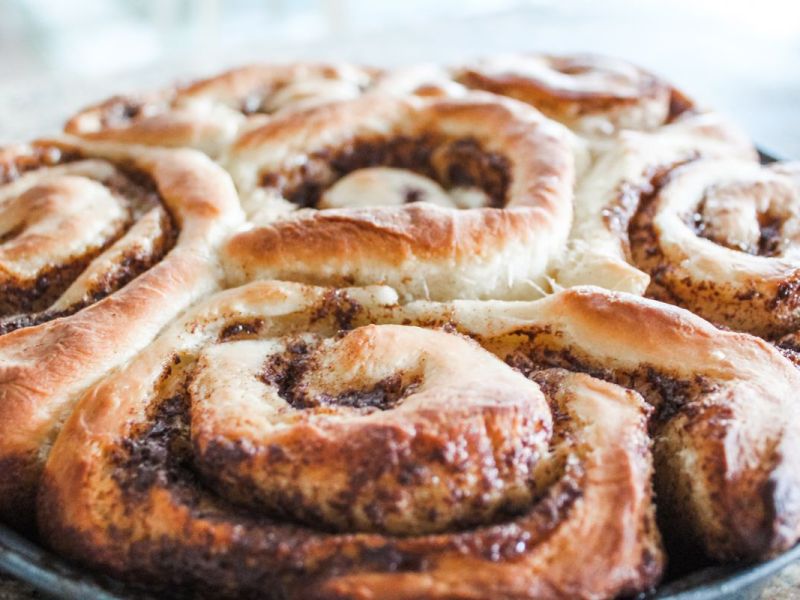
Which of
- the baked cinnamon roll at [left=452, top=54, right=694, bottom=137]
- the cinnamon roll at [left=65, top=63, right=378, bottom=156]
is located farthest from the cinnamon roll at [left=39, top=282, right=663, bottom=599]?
the baked cinnamon roll at [left=452, top=54, right=694, bottom=137]

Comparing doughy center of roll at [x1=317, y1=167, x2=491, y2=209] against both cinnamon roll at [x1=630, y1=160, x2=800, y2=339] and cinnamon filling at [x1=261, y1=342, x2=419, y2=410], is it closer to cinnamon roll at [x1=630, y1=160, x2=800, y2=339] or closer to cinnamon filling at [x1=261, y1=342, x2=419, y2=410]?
cinnamon roll at [x1=630, y1=160, x2=800, y2=339]

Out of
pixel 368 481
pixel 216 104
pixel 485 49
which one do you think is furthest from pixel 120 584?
pixel 485 49

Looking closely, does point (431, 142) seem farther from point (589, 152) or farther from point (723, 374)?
point (723, 374)

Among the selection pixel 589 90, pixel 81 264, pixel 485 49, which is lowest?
pixel 485 49

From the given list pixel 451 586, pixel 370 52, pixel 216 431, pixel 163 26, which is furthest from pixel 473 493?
pixel 163 26

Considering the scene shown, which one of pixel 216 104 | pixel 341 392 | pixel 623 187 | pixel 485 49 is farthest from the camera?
pixel 485 49

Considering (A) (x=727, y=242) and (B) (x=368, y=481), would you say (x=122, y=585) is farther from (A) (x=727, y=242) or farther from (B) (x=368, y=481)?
(A) (x=727, y=242)

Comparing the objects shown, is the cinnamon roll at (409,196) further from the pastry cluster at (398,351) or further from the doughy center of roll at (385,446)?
the doughy center of roll at (385,446)
